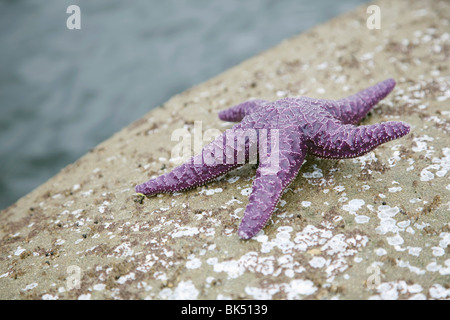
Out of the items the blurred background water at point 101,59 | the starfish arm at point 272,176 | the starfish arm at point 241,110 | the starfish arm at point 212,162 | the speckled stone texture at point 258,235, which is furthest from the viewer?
the blurred background water at point 101,59

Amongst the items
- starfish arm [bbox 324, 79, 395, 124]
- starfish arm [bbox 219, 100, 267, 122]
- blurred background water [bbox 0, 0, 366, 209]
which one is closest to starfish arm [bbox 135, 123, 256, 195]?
starfish arm [bbox 219, 100, 267, 122]

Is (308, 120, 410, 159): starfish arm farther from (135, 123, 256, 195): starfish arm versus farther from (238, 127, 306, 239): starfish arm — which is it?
(135, 123, 256, 195): starfish arm

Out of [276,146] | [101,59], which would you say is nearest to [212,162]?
[276,146]

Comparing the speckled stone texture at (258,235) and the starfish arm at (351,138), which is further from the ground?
the starfish arm at (351,138)

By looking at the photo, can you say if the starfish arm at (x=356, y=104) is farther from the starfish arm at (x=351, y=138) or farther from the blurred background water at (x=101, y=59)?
the blurred background water at (x=101, y=59)

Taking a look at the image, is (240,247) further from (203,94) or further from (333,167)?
(203,94)

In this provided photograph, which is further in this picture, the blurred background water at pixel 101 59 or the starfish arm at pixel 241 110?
the blurred background water at pixel 101 59

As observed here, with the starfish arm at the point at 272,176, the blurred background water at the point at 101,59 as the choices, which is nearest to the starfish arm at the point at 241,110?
the starfish arm at the point at 272,176

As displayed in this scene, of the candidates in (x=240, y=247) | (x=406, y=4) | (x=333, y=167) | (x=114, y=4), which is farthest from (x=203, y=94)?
(x=114, y=4)
